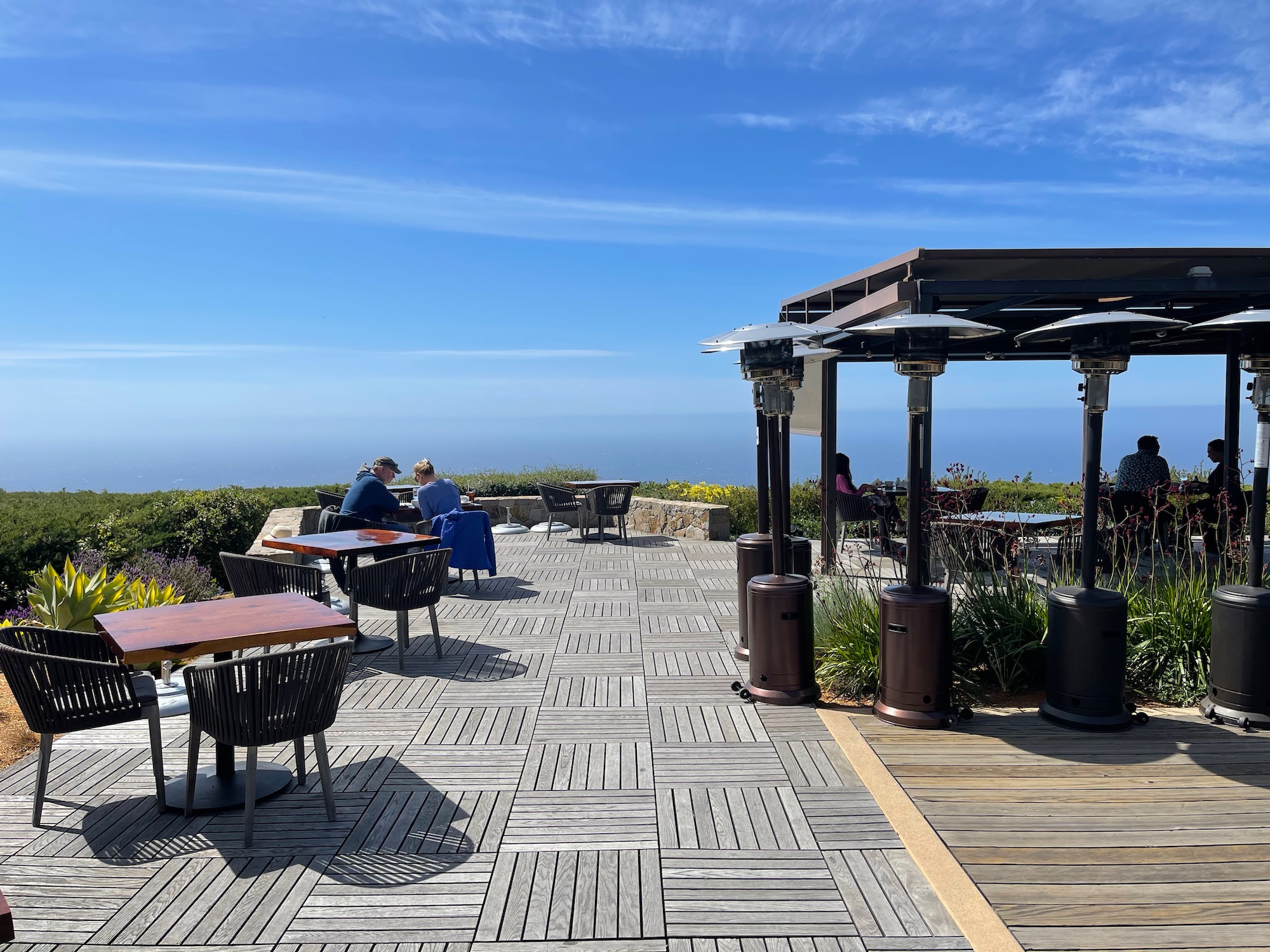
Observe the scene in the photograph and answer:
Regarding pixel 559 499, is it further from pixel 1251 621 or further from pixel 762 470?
pixel 1251 621

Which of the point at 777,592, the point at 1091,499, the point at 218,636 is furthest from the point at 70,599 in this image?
the point at 1091,499

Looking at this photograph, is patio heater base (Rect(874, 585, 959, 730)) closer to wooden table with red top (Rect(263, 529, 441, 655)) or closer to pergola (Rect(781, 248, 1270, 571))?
pergola (Rect(781, 248, 1270, 571))

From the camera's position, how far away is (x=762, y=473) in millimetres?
5973

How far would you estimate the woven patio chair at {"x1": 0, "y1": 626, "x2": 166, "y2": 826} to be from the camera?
323cm

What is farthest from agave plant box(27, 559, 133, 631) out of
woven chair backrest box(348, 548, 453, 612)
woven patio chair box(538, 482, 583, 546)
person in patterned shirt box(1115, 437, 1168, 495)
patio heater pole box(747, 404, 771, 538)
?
person in patterned shirt box(1115, 437, 1168, 495)

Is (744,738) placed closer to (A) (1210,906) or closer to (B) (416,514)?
(A) (1210,906)

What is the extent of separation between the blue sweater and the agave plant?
228cm

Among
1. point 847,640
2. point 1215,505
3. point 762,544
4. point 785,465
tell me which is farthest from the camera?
point 1215,505

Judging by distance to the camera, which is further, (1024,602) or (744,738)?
(1024,602)

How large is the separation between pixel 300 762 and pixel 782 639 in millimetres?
2505

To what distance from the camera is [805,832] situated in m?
3.17

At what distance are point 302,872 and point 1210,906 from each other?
115 inches

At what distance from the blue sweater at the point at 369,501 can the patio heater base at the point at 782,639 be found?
13.3ft

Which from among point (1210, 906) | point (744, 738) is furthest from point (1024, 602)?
point (1210, 906)
